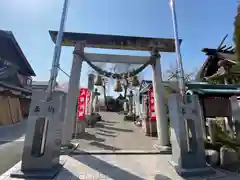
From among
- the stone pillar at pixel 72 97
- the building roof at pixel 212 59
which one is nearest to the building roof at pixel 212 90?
the building roof at pixel 212 59

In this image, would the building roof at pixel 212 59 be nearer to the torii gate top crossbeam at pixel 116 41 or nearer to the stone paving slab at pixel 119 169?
the torii gate top crossbeam at pixel 116 41

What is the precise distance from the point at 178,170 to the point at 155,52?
4.26 m

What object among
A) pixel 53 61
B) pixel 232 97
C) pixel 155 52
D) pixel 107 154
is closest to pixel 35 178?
pixel 107 154

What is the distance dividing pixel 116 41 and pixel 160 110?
3128mm

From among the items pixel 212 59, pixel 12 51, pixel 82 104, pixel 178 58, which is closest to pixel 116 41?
pixel 178 58

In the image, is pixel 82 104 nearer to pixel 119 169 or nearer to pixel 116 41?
pixel 116 41

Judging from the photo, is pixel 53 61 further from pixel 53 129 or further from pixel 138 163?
pixel 138 163

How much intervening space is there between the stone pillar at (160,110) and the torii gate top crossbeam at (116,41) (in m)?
0.63

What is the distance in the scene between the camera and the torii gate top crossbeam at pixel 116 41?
21.1 ft

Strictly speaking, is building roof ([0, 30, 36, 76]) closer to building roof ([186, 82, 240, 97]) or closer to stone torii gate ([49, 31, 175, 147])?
stone torii gate ([49, 31, 175, 147])

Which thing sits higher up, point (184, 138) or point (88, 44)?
point (88, 44)

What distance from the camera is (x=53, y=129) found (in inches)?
166

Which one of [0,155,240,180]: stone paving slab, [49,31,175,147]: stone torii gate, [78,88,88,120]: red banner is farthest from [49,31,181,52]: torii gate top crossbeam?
[78,88,88,120]: red banner

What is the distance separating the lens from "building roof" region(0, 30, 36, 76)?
16.7 metres
